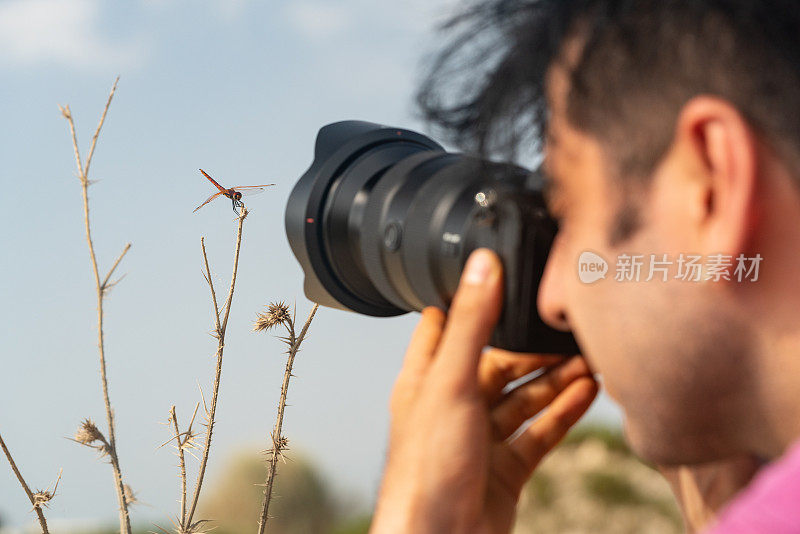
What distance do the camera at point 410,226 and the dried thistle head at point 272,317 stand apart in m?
0.04

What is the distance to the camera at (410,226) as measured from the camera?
2.20ft

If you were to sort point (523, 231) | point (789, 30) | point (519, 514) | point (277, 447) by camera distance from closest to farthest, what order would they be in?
1. point (789, 30)
2. point (523, 231)
3. point (277, 447)
4. point (519, 514)

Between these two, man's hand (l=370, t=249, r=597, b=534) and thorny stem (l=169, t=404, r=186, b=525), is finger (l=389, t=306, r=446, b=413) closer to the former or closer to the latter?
man's hand (l=370, t=249, r=597, b=534)

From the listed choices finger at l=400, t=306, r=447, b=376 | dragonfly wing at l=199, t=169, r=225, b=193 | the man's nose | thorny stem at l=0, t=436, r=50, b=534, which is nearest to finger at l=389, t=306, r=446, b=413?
finger at l=400, t=306, r=447, b=376

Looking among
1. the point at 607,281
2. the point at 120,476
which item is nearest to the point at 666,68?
the point at 607,281

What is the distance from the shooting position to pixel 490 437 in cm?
76

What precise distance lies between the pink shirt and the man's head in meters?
0.09

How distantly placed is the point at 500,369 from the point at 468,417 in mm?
90

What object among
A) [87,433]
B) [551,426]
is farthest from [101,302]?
[551,426]

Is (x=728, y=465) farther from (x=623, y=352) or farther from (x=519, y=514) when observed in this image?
(x=519, y=514)

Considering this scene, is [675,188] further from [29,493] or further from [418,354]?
[29,493]

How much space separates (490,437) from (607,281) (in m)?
0.23

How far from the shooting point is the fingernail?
663 millimetres

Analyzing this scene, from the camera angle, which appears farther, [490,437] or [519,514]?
[519,514]
